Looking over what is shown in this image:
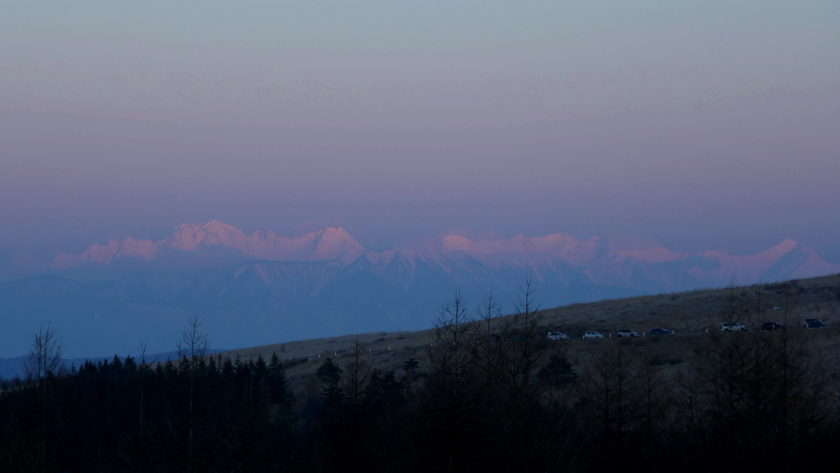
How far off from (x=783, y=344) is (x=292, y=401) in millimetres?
42919

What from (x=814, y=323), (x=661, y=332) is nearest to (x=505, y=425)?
(x=814, y=323)

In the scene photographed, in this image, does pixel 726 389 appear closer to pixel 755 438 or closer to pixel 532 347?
pixel 755 438

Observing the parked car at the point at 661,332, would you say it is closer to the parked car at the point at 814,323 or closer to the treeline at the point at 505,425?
the parked car at the point at 814,323

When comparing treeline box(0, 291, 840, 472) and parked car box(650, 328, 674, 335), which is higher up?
parked car box(650, 328, 674, 335)

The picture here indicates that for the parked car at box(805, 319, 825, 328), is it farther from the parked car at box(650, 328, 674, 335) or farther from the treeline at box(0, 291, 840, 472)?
the treeline at box(0, 291, 840, 472)

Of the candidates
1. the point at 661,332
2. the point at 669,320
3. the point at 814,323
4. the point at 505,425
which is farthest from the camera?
the point at 669,320

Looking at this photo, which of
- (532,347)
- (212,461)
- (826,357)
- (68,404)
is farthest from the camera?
(68,404)

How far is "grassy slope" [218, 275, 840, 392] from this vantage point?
52.0m

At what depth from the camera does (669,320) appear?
68.8 meters

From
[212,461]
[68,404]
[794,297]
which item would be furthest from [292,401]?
[794,297]

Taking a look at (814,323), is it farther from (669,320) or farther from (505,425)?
(505,425)

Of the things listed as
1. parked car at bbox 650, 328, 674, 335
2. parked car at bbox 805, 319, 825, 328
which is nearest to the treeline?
→ parked car at bbox 805, 319, 825, 328

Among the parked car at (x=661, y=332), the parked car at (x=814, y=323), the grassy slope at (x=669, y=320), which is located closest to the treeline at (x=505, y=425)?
the grassy slope at (x=669, y=320)

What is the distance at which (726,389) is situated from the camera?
27219mm
